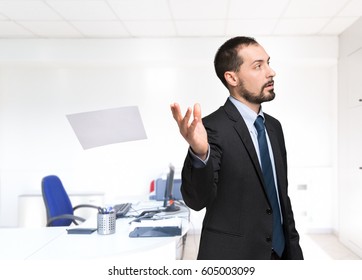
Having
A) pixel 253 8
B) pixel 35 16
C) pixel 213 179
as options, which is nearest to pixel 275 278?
pixel 213 179

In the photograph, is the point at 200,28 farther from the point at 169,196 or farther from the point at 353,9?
the point at 169,196

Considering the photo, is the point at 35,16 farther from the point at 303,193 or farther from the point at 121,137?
the point at 303,193

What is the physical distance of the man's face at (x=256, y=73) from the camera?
3.24 feet

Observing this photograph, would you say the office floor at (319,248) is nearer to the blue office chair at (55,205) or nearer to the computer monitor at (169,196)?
the computer monitor at (169,196)

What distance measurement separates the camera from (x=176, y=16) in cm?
326

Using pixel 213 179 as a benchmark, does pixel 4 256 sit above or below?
below

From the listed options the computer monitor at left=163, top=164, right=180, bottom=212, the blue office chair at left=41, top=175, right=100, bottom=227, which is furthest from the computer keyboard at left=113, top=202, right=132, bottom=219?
the computer monitor at left=163, top=164, right=180, bottom=212

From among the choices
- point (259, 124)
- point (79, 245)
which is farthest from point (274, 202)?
point (79, 245)

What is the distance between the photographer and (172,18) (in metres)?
3.31

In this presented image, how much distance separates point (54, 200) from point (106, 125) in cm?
121

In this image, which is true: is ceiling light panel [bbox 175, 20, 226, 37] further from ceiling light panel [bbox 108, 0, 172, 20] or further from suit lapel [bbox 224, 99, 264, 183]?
suit lapel [bbox 224, 99, 264, 183]

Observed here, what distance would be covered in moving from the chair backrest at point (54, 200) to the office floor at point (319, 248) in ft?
4.08

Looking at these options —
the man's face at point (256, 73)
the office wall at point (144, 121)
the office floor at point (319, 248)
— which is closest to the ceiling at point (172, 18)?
the office wall at point (144, 121)

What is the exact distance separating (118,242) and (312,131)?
3.19 meters
